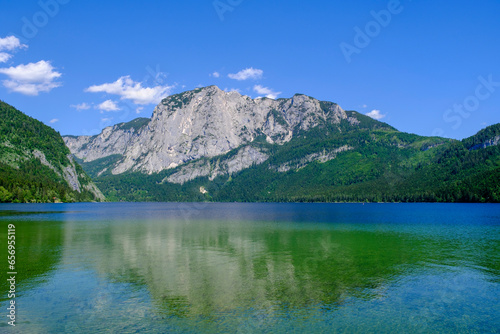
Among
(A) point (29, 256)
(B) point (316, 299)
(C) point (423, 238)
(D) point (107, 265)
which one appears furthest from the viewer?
(C) point (423, 238)

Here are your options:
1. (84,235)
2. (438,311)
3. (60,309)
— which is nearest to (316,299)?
(438,311)

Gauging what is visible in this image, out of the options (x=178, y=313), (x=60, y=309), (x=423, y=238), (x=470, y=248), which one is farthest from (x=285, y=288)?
(x=423, y=238)

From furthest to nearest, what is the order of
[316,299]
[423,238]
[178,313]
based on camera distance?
[423,238]
[316,299]
[178,313]

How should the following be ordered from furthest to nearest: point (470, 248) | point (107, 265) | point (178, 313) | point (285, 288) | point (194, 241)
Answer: point (194, 241) → point (470, 248) → point (107, 265) → point (285, 288) → point (178, 313)

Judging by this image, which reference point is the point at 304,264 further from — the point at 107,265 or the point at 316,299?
the point at 107,265

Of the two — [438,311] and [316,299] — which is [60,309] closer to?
[316,299]

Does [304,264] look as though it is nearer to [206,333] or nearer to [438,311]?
[438,311]

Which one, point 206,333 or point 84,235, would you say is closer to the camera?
point 206,333

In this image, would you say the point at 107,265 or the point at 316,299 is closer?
the point at 316,299

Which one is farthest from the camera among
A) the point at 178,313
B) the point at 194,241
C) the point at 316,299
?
the point at 194,241

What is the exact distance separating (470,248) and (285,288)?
124ft

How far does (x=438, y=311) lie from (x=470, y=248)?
111 ft

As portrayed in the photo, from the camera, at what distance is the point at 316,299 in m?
26.5

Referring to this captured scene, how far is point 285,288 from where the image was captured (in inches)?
1161
